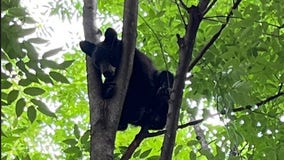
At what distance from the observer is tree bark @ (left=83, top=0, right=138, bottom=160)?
10.9 feet

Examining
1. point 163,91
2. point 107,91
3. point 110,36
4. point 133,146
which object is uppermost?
point 110,36

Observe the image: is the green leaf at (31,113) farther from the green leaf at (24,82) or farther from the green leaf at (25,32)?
the green leaf at (25,32)

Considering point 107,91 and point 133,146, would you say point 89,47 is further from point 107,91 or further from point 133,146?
point 133,146

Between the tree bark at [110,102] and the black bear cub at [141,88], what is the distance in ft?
4.09

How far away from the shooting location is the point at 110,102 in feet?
11.5

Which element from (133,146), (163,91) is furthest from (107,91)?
(163,91)

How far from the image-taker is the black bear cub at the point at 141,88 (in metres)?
5.07

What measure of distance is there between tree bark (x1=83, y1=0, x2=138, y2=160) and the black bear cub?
4.09ft

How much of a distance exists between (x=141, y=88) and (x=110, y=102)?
76.3 inches

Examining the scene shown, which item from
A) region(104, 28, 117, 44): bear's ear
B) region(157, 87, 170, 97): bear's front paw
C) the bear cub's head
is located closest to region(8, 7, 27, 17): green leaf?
the bear cub's head

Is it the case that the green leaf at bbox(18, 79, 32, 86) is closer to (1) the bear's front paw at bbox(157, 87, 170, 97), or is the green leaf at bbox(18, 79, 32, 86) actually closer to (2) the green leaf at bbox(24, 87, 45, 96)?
(2) the green leaf at bbox(24, 87, 45, 96)

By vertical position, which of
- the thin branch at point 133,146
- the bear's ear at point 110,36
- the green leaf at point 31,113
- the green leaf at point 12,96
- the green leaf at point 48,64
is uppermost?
the bear's ear at point 110,36

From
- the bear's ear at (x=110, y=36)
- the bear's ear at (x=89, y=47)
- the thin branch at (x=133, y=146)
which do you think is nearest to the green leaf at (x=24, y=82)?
the thin branch at (x=133, y=146)

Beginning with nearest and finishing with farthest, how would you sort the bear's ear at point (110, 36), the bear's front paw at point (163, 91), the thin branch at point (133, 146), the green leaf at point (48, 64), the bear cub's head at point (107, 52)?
the green leaf at point (48, 64) < the thin branch at point (133, 146) < the bear cub's head at point (107, 52) < the bear's front paw at point (163, 91) < the bear's ear at point (110, 36)
